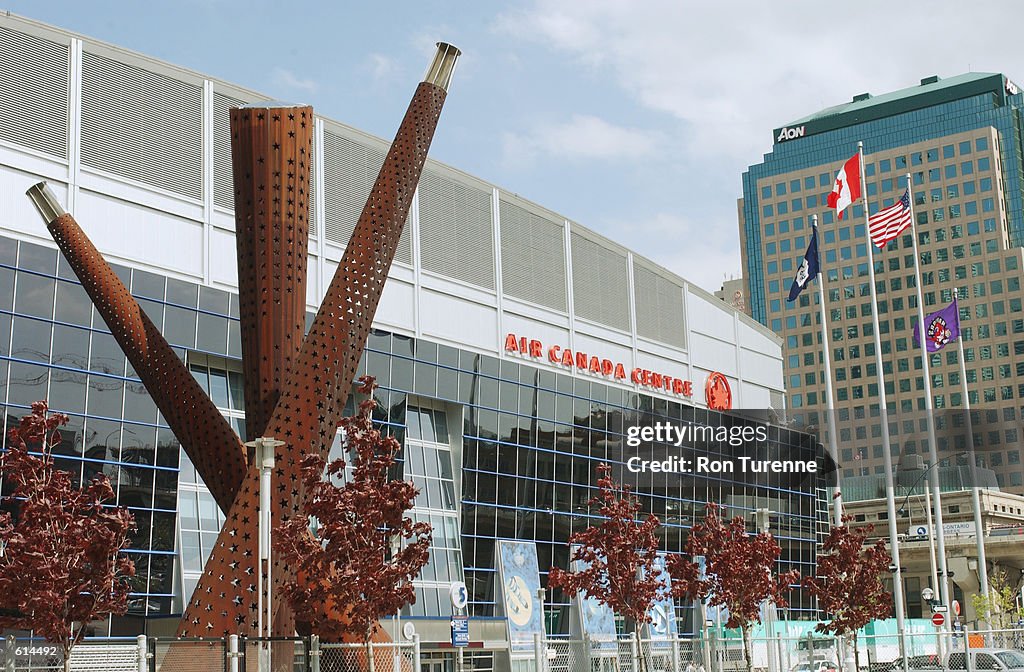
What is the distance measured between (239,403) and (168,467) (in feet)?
13.8

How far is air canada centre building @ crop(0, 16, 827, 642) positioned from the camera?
3559 centimetres

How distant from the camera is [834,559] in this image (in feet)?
111

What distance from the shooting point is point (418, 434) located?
46625 mm

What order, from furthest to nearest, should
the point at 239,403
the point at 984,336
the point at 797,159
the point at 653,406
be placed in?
the point at 797,159, the point at 984,336, the point at 653,406, the point at 239,403

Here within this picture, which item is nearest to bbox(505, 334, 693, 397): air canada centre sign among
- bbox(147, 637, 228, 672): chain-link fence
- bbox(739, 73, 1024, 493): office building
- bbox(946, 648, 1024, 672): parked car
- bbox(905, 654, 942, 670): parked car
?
bbox(905, 654, 942, 670): parked car

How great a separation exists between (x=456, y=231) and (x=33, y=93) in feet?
58.5

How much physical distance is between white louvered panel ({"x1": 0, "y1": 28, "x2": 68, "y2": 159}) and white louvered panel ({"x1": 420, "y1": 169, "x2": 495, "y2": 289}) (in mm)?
14826

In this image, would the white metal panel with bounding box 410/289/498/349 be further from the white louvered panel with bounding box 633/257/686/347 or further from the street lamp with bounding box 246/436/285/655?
the street lamp with bounding box 246/436/285/655

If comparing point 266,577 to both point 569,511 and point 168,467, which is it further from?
point 569,511

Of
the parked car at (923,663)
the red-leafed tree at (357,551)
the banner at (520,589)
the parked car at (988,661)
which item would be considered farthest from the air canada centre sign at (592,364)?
the red-leafed tree at (357,551)

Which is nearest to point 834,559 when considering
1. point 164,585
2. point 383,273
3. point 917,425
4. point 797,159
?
point 383,273

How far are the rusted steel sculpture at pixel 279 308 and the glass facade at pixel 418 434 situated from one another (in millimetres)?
11791

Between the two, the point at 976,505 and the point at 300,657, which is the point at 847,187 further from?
the point at 300,657

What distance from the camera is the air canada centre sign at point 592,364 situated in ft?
169
